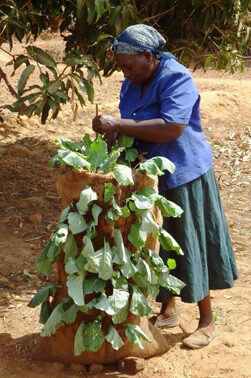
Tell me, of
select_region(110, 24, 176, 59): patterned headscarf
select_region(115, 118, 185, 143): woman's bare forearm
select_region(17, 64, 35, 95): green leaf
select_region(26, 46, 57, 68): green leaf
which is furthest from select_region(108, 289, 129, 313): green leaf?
select_region(26, 46, 57, 68): green leaf

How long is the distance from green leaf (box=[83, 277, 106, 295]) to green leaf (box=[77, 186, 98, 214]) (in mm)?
345

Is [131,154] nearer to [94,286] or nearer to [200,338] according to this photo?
[94,286]

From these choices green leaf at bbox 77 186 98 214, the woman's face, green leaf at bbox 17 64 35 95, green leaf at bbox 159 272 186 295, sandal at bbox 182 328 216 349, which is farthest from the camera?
green leaf at bbox 17 64 35 95

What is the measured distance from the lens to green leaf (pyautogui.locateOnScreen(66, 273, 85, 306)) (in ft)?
10.5

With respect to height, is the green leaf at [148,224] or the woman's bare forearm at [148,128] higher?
the woman's bare forearm at [148,128]

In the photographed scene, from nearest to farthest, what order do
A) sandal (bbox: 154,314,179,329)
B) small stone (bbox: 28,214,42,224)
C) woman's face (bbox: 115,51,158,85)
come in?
1. woman's face (bbox: 115,51,158,85)
2. sandal (bbox: 154,314,179,329)
3. small stone (bbox: 28,214,42,224)

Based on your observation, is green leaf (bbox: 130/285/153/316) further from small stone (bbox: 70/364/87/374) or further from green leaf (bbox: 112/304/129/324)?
small stone (bbox: 70/364/87/374)

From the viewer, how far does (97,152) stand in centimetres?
327

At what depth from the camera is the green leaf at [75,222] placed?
3188mm

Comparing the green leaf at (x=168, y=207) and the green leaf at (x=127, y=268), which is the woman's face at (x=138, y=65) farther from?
the green leaf at (x=127, y=268)

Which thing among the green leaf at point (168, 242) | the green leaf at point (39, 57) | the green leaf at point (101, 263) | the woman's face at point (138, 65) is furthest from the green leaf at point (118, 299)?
the green leaf at point (39, 57)

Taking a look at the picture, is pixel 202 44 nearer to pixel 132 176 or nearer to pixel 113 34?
pixel 113 34

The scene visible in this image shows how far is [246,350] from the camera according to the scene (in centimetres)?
385

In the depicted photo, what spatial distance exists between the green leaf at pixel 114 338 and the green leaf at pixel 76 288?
225 mm
